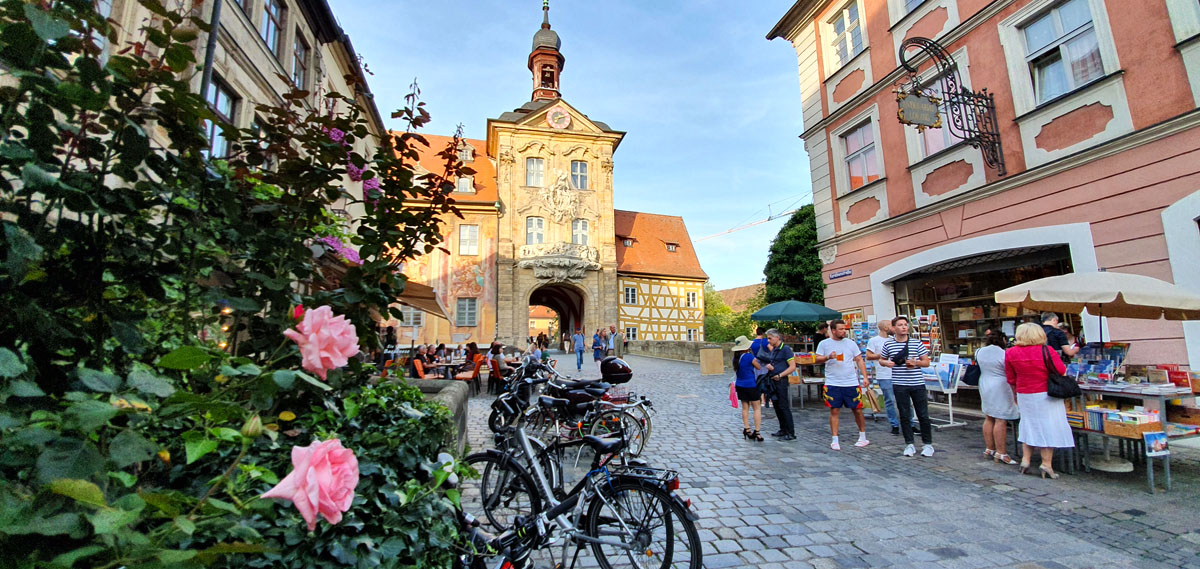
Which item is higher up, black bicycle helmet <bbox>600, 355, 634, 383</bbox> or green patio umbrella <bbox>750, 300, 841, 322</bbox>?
green patio umbrella <bbox>750, 300, 841, 322</bbox>

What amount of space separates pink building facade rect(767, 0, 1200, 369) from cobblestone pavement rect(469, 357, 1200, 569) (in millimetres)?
2714

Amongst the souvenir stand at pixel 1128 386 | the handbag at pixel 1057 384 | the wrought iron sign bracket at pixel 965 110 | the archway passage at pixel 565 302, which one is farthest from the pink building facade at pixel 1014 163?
the archway passage at pixel 565 302

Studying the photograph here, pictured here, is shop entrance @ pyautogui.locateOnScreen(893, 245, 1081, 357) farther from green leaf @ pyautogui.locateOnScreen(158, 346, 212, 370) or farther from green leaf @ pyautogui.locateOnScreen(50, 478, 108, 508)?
green leaf @ pyautogui.locateOnScreen(50, 478, 108, 508)

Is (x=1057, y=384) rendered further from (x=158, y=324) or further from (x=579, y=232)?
(x=579, y=232)

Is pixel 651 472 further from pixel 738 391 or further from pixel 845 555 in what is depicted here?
pixel 738 391

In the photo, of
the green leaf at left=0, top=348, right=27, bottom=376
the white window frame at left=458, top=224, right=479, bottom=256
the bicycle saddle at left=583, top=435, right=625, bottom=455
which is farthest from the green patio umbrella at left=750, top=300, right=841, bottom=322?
the white window frame at left=458, top=224, right=479, bottom=256

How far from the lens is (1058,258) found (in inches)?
278

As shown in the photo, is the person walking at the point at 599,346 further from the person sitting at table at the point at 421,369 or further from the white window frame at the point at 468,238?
the white window frame at the point at 468,238

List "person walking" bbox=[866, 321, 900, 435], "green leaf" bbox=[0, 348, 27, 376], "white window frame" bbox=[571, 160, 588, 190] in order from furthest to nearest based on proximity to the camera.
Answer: "white window frame" bbox=[571, 160, 588, 190] → "person walking" bbox=[866, 321, 900, 435] → "green leaf" bbox=[0, 348, 27, 376]

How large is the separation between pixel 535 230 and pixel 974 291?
68.1 feet

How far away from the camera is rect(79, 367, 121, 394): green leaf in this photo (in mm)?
778

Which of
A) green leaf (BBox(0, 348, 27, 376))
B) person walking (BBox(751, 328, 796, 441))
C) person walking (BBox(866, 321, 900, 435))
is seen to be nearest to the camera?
green leaf (BBox(0, 348, 27, 376))

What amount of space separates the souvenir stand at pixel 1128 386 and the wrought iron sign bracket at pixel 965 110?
2876 mm

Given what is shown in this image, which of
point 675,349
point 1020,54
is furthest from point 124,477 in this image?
point 675,349
